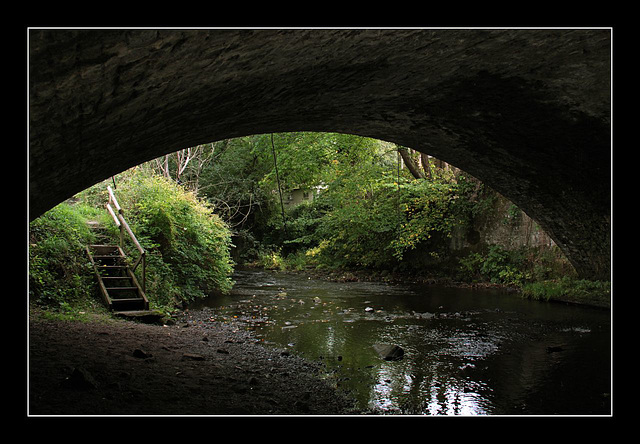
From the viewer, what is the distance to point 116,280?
8914 millimetres

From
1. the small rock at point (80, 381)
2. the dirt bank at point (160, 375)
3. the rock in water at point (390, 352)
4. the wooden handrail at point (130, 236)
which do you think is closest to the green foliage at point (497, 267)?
the rock in water at point (390, 352)

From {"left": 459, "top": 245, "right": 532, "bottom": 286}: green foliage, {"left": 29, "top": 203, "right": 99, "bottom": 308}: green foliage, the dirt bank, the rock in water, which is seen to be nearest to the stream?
the rock in water

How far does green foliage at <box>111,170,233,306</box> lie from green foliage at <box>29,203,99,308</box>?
142 centimetres

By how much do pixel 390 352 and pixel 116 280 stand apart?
582cm

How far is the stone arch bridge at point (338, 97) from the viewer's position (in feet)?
7.72

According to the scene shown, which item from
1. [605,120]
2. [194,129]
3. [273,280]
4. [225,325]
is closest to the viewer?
[194,129]

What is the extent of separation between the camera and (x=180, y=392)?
4.08 meters

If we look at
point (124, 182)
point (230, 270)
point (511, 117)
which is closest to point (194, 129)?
point (511, 117)

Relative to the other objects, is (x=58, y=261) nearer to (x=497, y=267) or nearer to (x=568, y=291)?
(x=568, y=291)

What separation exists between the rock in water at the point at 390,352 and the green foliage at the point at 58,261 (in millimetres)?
5205

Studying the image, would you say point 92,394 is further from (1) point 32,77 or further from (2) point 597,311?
(2) point 597,311

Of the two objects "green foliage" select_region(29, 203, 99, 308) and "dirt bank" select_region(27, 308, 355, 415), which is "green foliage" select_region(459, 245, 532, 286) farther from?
"green foliage" select_region(29, 203, 99, 308)

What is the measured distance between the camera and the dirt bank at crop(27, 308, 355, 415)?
362 centimetres

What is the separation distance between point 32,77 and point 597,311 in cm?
1051
